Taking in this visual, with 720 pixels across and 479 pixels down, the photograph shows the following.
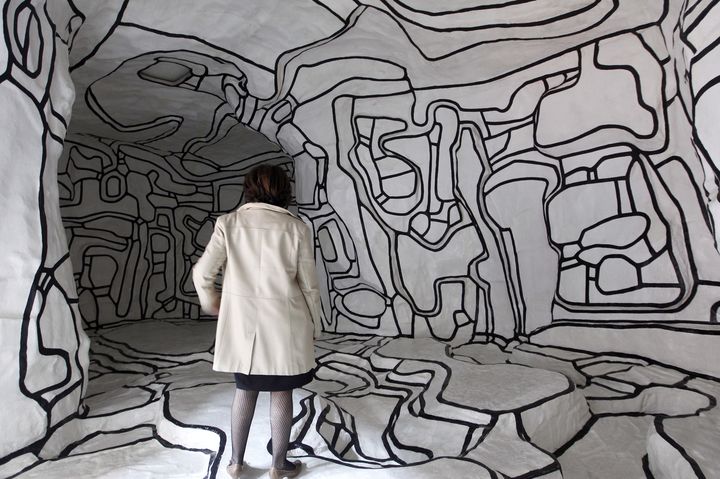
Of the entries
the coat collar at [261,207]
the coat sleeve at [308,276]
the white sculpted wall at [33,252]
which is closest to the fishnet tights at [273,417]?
the coat sleeve at [308,276]

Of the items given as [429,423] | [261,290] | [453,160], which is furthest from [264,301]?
[453,160]

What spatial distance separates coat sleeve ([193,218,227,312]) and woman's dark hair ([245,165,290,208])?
0.49 feet

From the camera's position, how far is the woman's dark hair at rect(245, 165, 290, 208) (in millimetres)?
1732

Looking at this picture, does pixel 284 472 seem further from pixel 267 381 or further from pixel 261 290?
pixel 261 290

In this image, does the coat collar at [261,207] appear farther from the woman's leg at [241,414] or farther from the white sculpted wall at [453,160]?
the white sculpted wall at [453,160]

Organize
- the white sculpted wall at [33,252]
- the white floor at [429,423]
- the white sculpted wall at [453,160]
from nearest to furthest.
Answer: the white floor at [429,423] < the white sculpted wall at [33,252] < the white sculpted wall at [453,160]

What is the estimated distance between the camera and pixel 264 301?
→ 5.47ft

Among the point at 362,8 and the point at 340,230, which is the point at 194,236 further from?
the point at 362,8

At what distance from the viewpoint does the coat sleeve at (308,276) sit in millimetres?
1712

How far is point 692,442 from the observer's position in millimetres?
2029

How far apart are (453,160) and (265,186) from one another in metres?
2.28

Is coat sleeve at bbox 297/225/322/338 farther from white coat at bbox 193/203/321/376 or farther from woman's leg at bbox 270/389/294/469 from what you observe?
woman's leg at bbox 270/389/294/469

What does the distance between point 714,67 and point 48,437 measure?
3173 mm

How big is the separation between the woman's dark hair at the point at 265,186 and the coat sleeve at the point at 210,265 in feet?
0.49
